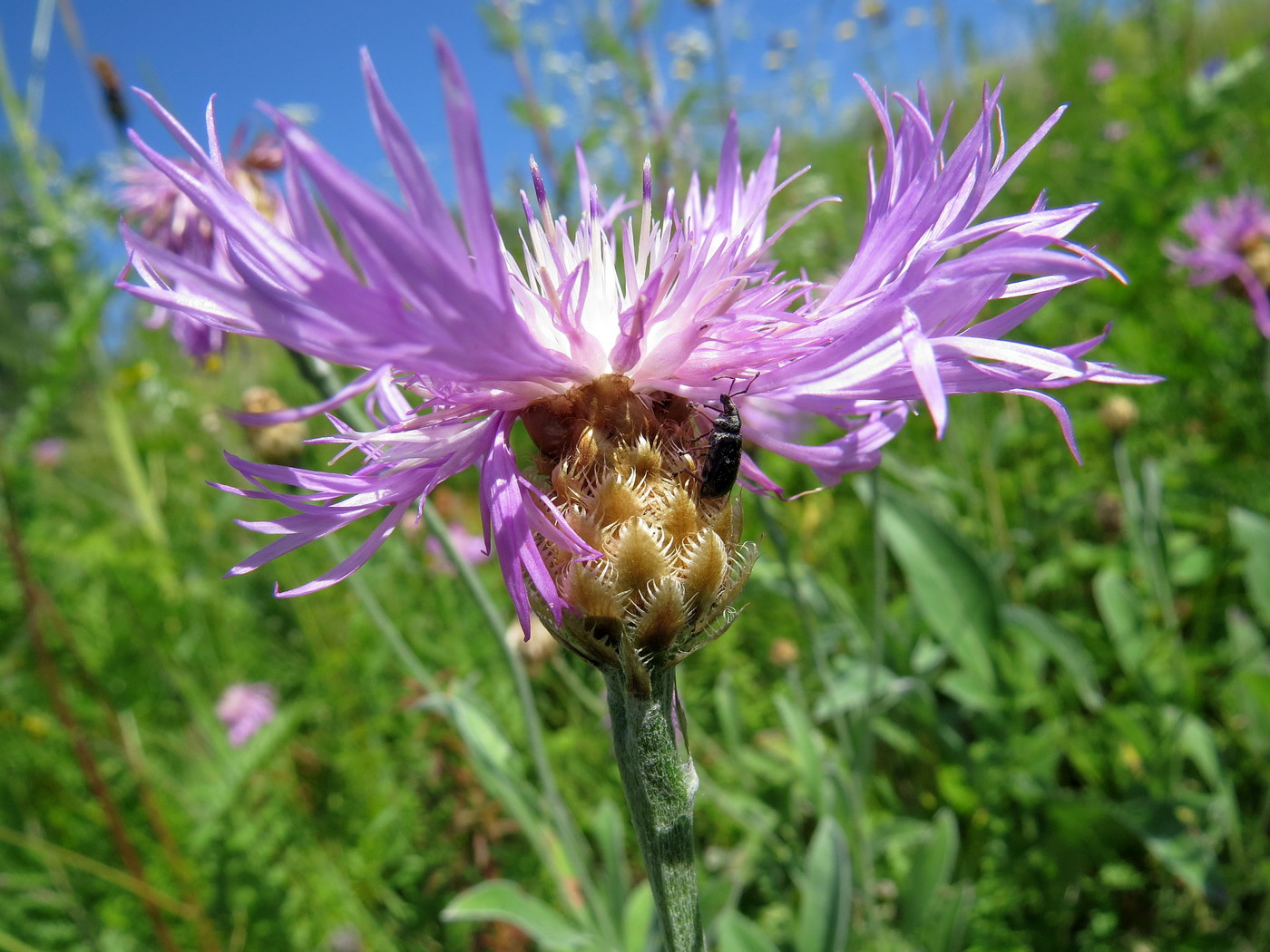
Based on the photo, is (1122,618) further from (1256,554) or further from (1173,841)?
(1173,841)

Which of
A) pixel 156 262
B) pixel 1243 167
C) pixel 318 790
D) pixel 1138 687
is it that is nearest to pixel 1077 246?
pixel 156 262

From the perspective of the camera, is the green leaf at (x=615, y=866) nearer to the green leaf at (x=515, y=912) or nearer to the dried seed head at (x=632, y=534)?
the green leaf at (x=515, y=912)

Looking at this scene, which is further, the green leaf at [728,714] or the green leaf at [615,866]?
the green leaf at [728,714]

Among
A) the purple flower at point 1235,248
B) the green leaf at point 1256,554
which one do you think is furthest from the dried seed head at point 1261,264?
the green leaf at point 1256,554

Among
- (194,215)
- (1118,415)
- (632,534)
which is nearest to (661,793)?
(632,534)

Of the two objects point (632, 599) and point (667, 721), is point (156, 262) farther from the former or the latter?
point (667, 721)
